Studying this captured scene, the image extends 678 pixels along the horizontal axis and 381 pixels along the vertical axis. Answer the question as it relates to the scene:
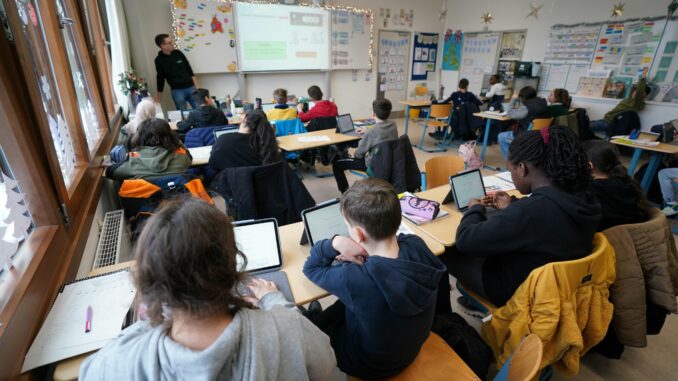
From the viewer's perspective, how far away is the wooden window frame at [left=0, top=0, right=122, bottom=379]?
0.90 meters

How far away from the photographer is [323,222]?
4.90 feet

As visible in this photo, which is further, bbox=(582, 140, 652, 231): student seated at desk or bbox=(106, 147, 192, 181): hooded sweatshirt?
bbox=(106, 147, 192, 181): hooded sweatshirt

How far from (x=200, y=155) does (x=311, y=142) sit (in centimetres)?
114

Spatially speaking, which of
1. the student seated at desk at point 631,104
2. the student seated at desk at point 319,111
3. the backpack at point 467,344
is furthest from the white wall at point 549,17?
the backpack at point 467,344

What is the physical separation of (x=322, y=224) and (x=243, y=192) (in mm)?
797

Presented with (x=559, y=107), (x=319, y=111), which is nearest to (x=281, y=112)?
(x=319, y=111)

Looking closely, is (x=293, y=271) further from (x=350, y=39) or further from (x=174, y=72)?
(x=350, y=39)

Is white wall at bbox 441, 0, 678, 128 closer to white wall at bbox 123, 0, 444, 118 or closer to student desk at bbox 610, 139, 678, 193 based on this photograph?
white wall at bbox 123, 0, 444, 118

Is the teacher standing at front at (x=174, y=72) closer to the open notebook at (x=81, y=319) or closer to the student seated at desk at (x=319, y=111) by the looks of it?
the student seated at desk at (x=319, y=111)

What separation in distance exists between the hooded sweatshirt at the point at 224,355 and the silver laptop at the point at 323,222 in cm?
69

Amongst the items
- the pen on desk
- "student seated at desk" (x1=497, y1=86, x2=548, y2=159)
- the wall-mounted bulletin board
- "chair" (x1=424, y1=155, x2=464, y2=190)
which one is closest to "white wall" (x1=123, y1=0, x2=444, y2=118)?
the wall-mounted bulletin board

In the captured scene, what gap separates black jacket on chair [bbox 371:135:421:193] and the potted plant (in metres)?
3.26

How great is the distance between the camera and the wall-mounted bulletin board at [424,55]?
26.3 feet

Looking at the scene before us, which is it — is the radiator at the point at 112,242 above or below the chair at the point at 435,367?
above
